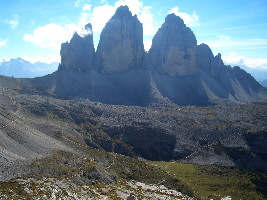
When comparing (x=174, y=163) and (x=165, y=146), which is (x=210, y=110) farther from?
(x=174, y=163)

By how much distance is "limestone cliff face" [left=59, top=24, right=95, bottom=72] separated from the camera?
624ft

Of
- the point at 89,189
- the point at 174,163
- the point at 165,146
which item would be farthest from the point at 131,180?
the point at 165,146

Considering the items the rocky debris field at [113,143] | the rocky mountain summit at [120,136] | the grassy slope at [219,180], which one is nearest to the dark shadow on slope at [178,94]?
the rocky mountain summit at [120,136]

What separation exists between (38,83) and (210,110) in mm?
96889

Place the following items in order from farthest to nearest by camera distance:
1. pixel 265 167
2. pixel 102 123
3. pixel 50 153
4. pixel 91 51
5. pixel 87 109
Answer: pixel 91 51 → pixel 87 109 → pixel 102 123 → pixel 265 167 → pixel 50 153

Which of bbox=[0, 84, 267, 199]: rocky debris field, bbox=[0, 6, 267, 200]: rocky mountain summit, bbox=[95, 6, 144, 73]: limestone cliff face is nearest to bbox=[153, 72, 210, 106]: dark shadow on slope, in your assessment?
bbox=[0, 6, 267, 200]: rocky mountain summit

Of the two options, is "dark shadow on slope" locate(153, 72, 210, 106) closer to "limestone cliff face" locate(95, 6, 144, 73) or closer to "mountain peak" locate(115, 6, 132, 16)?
"limestone cliff face" locate(95, 6, 144, 73)

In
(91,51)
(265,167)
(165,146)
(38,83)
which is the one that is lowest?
(265,167)

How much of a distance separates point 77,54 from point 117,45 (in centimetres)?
2676

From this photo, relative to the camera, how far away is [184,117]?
13538 centimetres

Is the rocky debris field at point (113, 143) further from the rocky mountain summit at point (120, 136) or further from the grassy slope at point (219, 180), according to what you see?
the grassy slope at point (219, 180)

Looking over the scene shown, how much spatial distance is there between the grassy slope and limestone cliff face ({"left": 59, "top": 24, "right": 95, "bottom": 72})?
374 ft

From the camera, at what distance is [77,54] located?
Result: 632 ft

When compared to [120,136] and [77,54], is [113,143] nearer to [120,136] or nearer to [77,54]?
[120,136]
